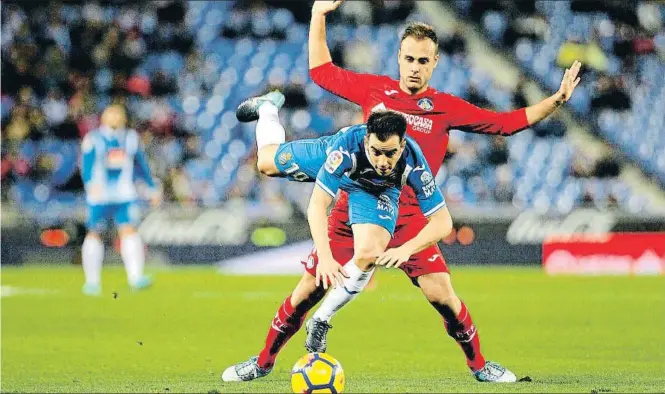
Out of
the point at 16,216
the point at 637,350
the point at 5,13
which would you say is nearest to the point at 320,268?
the point at 637,350

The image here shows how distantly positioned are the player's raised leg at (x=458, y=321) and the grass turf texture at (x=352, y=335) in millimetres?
180

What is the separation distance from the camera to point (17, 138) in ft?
68.0

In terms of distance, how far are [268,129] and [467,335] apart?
6.17 feet

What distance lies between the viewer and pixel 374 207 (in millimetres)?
6812

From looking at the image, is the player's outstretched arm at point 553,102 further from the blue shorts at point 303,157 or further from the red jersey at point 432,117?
the blue shorts at point 303,157

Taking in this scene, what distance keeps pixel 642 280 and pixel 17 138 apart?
35.6 feet

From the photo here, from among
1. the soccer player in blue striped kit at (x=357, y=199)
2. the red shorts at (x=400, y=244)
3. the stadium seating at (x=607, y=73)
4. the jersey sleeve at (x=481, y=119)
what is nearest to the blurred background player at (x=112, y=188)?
the soccer player in blue striped kit at (x=357, y=199)

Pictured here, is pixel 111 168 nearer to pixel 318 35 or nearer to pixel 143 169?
pixel 143 169

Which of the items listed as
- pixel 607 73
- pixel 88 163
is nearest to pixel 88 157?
pixel 88 163

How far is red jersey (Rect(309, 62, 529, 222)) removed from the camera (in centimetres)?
727

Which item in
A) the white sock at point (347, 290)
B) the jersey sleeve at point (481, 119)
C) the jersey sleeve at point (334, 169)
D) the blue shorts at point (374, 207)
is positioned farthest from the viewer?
the jersey sleeve at point (481, 119)

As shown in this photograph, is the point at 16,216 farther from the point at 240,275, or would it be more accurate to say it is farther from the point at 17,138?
the point at 240,275

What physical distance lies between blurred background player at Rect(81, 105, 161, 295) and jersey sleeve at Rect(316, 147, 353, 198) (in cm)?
817

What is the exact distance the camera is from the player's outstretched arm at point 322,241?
250 inches
